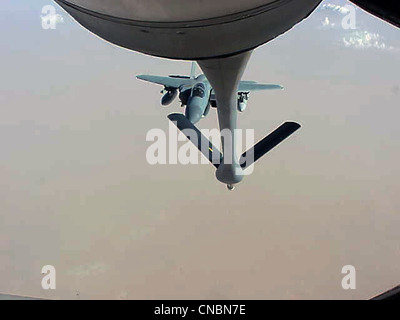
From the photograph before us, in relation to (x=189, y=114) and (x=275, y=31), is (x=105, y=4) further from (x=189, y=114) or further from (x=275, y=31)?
(x=189, y=114)

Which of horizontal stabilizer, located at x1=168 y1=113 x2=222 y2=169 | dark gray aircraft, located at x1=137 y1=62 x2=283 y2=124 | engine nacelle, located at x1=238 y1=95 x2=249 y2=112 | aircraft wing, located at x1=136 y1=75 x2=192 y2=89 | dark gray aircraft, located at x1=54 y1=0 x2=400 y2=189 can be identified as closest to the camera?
dark gray aircraft, located at x1=54 y1=0 x2=400 y2=189

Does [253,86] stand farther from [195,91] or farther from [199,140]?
[199,140]

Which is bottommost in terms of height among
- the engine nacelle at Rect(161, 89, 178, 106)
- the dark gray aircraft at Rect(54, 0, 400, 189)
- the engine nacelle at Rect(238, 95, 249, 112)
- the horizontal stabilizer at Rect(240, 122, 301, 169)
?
the dark gray aircraft at Rect(54, 0, 400, 189)

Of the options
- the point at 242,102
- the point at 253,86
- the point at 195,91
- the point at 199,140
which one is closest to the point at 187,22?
the point at 199,140

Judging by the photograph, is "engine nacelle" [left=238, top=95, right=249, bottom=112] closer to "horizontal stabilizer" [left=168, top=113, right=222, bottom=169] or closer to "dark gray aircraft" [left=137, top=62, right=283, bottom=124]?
"dark gray aircraft" [left=137, top=62, right=283, bottom=124]

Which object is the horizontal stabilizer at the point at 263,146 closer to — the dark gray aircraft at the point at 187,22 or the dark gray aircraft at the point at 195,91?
the dark gray aircraft at the point at 195,91

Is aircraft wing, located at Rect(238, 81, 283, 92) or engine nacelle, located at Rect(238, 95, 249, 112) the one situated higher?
aircraft wing, located at Rect(238, 81, 283, 92)

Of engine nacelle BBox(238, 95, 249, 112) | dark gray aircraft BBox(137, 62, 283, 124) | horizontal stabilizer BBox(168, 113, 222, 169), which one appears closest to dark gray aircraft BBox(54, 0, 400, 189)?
horizontal stabilizer BBox(168, 113, 222, 169)
